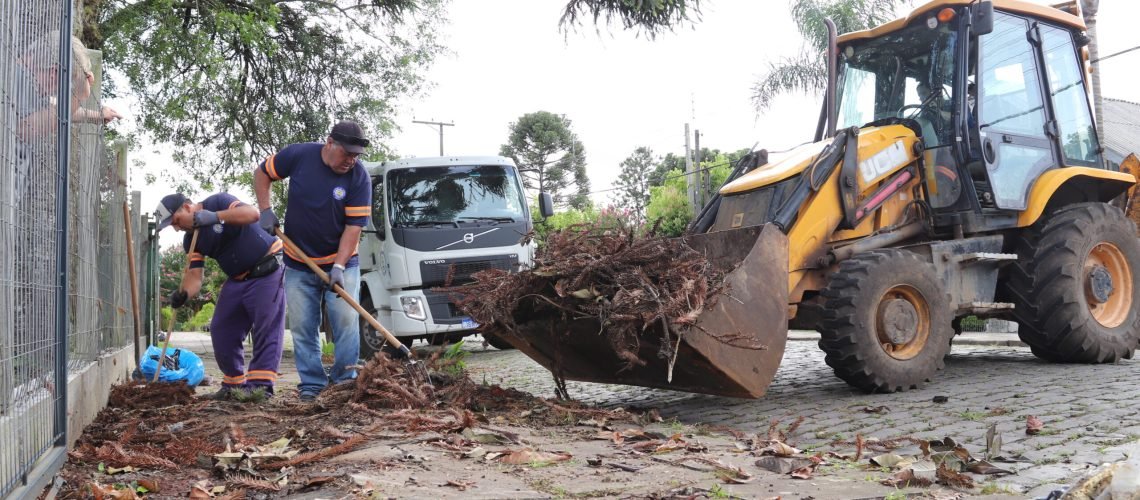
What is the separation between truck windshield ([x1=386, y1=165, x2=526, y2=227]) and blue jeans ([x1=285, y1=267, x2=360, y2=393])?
5.33 m

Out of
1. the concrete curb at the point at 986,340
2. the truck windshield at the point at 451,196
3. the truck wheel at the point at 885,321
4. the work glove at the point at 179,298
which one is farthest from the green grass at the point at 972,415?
the truck windshield at the point at 451,196

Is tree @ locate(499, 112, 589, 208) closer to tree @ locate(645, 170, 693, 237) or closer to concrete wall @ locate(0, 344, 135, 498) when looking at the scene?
tree @ locate(645, 170, 693, 237)

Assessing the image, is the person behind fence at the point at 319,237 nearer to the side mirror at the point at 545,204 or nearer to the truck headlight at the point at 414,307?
the truck headlight at the point at 414,307

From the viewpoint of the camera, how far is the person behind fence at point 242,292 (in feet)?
22.3

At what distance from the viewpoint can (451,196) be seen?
12375mm

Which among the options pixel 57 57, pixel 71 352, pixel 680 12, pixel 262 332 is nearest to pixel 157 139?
pixel 680 12

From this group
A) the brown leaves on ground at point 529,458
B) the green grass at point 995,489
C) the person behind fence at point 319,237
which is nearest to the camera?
the green grass at point 995,489

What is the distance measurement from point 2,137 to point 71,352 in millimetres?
2315

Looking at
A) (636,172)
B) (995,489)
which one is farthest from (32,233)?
(636,172)

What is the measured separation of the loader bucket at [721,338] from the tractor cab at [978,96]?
2054 mm

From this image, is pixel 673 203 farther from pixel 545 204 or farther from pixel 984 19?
pixel 984 19

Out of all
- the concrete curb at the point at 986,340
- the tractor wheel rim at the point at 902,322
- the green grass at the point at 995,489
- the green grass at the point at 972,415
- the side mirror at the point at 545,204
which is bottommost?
the green grass at the point at 995,489

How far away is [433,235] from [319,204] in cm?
536

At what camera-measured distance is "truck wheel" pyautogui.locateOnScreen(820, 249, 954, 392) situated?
6230 mm
